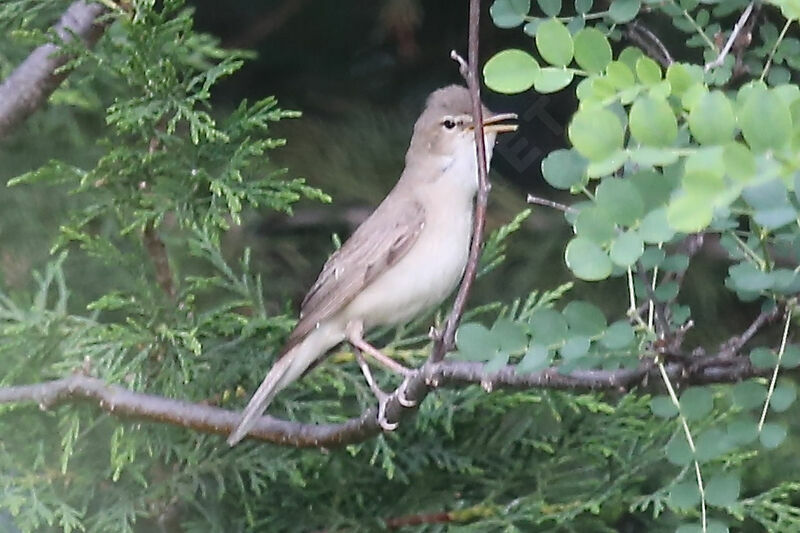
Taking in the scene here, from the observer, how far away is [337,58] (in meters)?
3.45

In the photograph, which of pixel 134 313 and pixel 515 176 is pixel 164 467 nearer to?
pixel 134 313

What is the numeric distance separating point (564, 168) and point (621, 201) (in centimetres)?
21

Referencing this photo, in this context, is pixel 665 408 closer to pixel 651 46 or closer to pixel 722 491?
pixel 722 491

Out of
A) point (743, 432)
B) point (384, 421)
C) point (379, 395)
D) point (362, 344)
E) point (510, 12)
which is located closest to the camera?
point (743, 432)

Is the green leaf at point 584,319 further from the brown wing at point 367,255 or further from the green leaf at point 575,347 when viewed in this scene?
the brown wing at point 367,255

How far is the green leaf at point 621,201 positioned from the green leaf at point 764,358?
379 millimetres

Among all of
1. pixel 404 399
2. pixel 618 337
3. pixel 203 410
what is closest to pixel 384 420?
pixel 404 399

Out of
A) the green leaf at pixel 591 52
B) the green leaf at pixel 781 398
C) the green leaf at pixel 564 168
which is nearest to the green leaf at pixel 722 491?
the green leaf at pixel 781 398

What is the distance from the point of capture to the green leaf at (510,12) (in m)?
1.72

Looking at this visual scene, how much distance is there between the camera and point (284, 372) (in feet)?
7.63

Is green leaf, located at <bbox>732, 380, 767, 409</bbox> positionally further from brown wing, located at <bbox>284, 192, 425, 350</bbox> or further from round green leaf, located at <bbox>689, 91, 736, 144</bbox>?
brown wing, located at <bbox>284, 192, 425, 350</bbox>

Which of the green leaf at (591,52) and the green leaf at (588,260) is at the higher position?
the green leaf at (591,52)

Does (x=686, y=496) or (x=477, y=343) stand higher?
(x=477, y=343)

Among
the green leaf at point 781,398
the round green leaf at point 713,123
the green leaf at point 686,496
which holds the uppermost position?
the round green leaf at point 713,123
